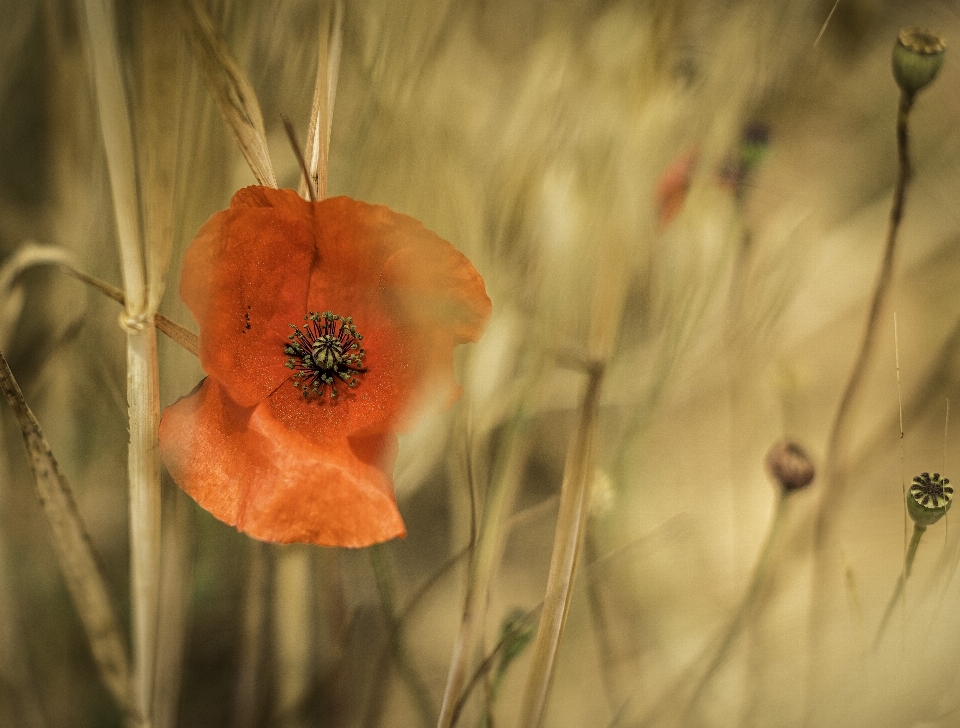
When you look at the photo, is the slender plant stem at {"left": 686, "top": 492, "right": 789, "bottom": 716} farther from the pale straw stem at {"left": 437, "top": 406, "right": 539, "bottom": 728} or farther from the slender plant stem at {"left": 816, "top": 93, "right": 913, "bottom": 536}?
the pale straw stem at {"left": 437, "top": 406, "right": 539, "bottom": 728}

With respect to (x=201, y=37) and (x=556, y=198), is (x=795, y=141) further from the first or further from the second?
(x=201, y=37)

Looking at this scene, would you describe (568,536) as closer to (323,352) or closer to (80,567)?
(323,352)

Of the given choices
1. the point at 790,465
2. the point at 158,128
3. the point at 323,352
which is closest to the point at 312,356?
the point at 323,352

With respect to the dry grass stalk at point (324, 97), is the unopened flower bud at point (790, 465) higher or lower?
lower

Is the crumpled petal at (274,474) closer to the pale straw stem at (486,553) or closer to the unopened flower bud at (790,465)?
the pale straw stem at (486,553)

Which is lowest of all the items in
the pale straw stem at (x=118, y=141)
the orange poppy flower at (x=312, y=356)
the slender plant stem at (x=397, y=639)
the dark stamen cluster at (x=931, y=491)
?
the slender plant stem at (x=397, y=639)

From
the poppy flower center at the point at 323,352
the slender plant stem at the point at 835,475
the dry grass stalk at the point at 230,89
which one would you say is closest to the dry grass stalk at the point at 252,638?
the poppy flower center at the point at 323,352
